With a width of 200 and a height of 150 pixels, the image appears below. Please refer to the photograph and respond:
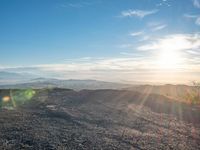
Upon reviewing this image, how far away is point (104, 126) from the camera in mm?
16234

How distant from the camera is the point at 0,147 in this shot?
11188 millimetres

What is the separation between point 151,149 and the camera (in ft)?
40.8

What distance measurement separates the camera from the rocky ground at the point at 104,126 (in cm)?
1255

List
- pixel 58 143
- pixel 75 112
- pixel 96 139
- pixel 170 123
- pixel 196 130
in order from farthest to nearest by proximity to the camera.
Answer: pixel 75 112
pixel 170 123
pixel 196 130
pixel 96 139
pixel 58 143

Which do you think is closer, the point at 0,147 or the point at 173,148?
the point at 0,147

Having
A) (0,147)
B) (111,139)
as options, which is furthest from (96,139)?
(0,147)

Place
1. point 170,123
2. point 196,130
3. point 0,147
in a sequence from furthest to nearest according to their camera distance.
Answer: point 170,123 < point 196,130 < point 0,147

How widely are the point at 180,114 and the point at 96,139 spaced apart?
10.7 meters

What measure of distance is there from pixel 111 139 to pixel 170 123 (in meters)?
6.38

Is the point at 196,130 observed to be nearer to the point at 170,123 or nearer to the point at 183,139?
the point at 170,123

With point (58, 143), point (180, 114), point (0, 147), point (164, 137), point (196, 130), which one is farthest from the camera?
point (180, 114)

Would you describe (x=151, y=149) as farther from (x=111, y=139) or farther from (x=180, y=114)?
(x=180, y=114)

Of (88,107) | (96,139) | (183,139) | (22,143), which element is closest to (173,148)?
(183,139)

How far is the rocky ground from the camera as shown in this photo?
1255 centimetres
